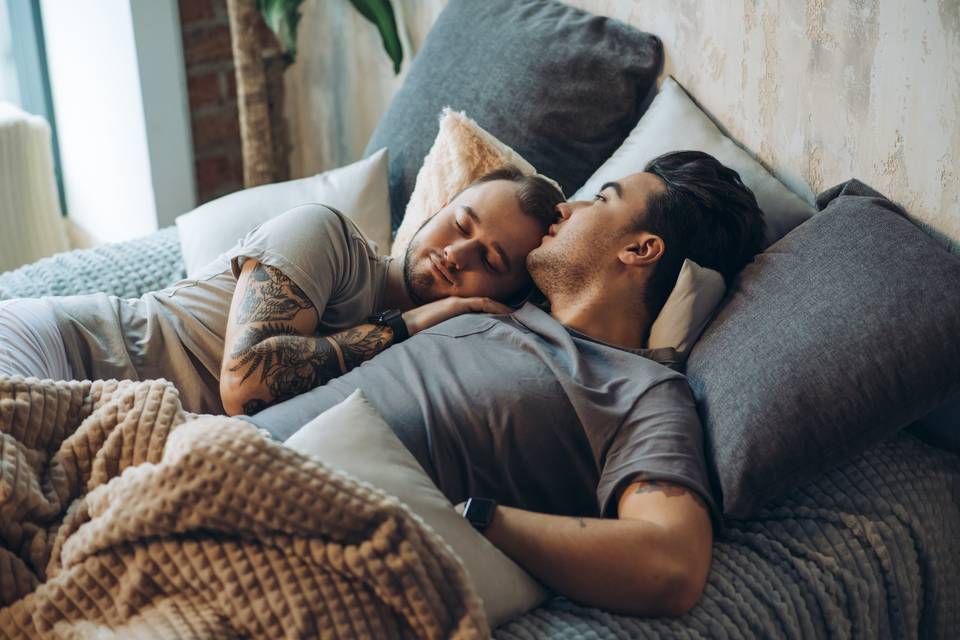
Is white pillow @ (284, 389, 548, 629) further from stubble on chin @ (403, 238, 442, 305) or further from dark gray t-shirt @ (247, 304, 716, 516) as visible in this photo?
stubble on chin @ (403, 238, 442, 305)

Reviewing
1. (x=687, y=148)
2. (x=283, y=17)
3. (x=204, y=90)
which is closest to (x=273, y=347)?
(x=687, y=148)

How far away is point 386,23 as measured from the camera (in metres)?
2.58

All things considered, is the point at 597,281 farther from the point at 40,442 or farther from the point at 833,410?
the point at 40,442

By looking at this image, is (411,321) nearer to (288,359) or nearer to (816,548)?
(288,359)

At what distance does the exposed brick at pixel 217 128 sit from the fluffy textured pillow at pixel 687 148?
5.47ft

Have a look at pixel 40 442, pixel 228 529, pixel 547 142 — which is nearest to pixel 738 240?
pixel 547 142

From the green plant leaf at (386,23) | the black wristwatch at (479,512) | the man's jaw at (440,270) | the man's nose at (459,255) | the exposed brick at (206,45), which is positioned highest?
the green plant leaf at (386,23)

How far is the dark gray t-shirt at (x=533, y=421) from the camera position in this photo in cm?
135

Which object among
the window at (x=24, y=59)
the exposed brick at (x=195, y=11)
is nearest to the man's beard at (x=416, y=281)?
the exposed brick at (x=195, y=11)

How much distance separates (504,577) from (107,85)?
2.37 metres

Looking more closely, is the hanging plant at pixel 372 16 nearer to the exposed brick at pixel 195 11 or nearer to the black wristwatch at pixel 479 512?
the exposed brick at pixel 195 11

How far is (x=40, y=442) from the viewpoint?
118 cm

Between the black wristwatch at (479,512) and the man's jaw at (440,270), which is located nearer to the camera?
the black wristwatch at (479,512)

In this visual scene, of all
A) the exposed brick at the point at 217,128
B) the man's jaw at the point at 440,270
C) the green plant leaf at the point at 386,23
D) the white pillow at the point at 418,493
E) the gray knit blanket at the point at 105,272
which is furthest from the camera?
the exposed brick at the point at 217,128
